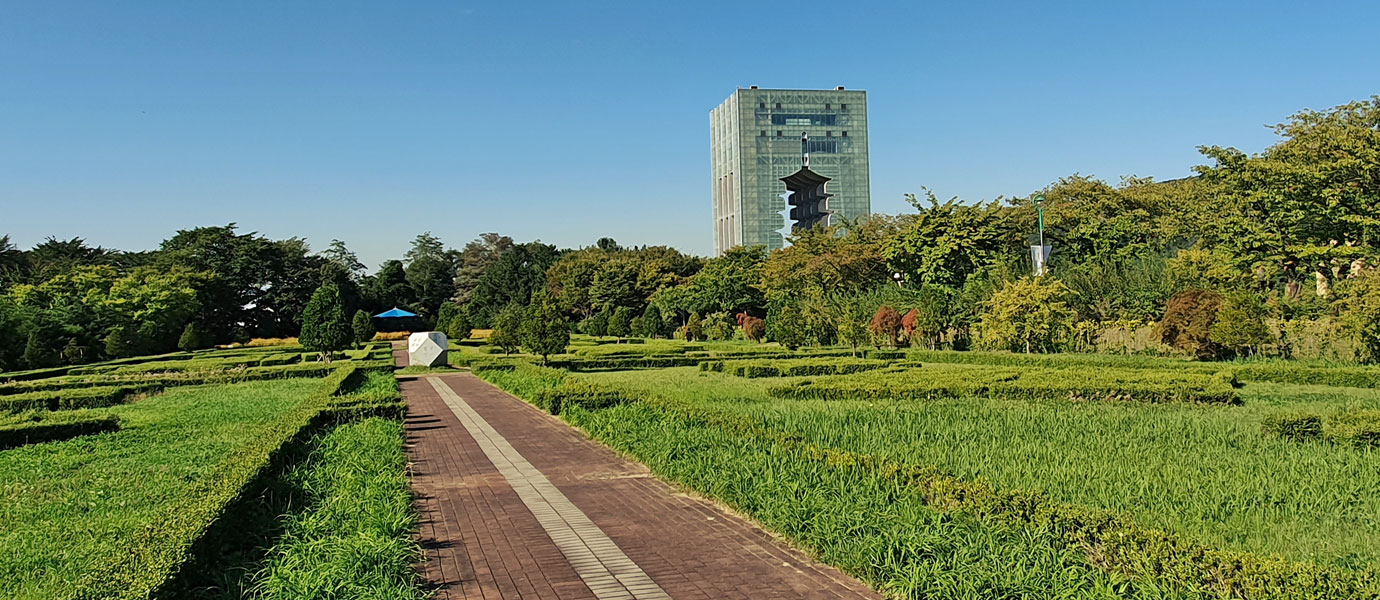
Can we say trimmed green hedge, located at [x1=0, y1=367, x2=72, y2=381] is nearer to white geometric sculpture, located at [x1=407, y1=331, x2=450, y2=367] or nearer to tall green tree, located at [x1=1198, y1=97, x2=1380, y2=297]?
white geometric sculpture, located at [x1=407, y1=331, x2=450, y2=367]

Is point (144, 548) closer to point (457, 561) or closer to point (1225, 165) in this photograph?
point (457, 561)

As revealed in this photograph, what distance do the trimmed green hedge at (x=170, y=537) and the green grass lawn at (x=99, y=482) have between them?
0.66ft

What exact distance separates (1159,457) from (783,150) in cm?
7068

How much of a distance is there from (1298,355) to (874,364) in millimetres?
8698

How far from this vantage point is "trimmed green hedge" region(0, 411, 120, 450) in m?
11.4

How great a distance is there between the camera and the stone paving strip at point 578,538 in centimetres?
486

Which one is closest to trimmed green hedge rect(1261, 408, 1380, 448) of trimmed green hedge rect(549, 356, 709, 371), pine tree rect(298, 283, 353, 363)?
trimmed green hedge rect(549, 356, 709, 371)

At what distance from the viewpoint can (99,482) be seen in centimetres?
815

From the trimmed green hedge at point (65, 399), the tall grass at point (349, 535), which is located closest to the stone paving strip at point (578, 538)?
the tall grass at point (349, 535)

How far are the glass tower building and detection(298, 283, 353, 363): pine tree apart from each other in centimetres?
5092

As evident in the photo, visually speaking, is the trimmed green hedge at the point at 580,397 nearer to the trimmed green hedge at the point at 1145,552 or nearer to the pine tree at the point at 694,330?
the trimmed green hedge at the point at 1145,552

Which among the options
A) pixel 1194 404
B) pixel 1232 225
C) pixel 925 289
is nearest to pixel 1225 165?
pixel 1232 225

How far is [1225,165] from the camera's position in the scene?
2267 cm

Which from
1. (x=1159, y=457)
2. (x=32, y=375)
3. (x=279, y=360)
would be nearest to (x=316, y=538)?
(x=1159, y=457)
